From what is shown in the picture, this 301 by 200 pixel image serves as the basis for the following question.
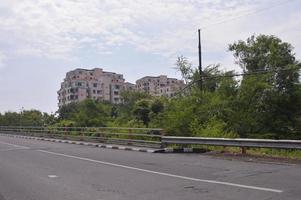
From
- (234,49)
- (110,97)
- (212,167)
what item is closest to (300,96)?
(234,49)

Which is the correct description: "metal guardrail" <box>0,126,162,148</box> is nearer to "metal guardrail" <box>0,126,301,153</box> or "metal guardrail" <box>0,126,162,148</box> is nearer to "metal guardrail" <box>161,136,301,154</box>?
"metal guardrail" <box>0,126,301,153</box>

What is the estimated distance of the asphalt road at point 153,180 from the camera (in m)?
9.28

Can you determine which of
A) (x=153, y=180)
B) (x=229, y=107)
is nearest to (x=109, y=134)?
(x=229, y=107)

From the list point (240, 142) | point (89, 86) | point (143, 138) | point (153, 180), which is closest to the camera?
point (153, 180)

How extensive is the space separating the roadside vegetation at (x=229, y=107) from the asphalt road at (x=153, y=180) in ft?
28.9

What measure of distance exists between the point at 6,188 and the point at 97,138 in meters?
19.7

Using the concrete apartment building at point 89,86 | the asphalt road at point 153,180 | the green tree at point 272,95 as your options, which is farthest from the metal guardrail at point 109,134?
the concrete apartment building at point 89,86

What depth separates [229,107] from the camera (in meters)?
32.6

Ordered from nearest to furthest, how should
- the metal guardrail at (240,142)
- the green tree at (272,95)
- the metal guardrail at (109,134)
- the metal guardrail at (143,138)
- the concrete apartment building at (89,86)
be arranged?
the metal guardrail at (240,142) → the metal guardrail at (143,138) → the metal guardrail at (109,134) → the green tree at (272,95) → the concrete apartment building at (89,86)

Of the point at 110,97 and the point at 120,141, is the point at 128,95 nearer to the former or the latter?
the point at 120,141

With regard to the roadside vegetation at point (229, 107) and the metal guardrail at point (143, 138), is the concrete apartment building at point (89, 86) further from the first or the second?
the metal guardrail at point (143, 138)

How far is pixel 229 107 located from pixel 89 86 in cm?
12188

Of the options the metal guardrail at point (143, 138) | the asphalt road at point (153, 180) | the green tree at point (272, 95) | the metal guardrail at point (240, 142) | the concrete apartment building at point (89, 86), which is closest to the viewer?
the asphalt road at point (153, 180)

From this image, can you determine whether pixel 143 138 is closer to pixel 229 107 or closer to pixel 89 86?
pixel 229 107
